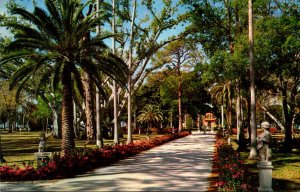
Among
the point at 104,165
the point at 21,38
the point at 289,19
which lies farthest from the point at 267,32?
the point at 21,38

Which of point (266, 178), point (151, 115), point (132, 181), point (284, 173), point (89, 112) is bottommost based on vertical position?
point (284, 173)

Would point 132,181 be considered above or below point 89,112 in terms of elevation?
below

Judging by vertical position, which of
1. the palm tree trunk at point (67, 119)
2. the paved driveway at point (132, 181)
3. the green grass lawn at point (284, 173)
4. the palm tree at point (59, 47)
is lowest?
the green grass lawn at point (284, 173)

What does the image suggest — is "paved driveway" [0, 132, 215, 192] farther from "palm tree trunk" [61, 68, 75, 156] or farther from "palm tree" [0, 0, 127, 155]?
"palm tree" [0, 0, 127, 155]

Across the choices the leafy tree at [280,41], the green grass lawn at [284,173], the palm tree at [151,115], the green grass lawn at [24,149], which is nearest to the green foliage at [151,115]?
the palm tree at [151,115]

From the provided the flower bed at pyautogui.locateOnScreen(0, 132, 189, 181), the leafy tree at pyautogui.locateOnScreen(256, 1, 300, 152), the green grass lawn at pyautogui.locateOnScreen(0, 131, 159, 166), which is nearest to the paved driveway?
→ the flower bed at pyautogui.locateOnScreen(0, 132, 189, 181)

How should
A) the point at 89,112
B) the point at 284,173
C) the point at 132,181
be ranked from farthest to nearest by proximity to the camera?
the point at 89,112
the point at 284,173
the point at 132,181

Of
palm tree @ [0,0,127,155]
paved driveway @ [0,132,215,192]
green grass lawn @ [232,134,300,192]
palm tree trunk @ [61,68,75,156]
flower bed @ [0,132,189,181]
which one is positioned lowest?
green grass lawn @ [232,134,300,192]

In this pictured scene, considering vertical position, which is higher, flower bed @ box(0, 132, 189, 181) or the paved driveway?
flower bed @ box(0, 132, 189, 181)

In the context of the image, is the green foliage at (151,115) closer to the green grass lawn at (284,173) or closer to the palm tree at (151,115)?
the palm tree at (151,115)

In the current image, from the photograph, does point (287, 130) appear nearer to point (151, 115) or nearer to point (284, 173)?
point (284, 173)

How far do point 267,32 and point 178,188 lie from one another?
1407cm

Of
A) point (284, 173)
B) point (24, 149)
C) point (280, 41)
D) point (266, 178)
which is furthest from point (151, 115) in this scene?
point (266, 178)

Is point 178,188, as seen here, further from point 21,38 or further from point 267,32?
point 267,32
